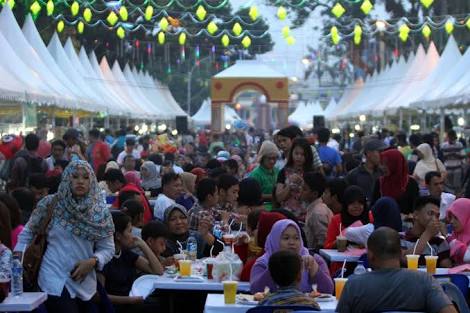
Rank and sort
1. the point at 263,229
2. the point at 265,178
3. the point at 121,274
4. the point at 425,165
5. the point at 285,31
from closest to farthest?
the point at 263,229 < the point at 121,274 < the point at 265,178 < the point at 425,165 < the point at 285,31

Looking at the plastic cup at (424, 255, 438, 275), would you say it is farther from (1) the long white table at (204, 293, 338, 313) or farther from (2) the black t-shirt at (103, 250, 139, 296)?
(2) the black t-shirt at (103, 250, 139, 296)

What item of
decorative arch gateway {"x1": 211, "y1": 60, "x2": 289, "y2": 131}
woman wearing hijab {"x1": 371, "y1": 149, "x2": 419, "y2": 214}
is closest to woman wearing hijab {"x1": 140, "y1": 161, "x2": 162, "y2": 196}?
woman wearing hijab {"x1": 371, "y1": 149, "x2": 419, "y2": 214}

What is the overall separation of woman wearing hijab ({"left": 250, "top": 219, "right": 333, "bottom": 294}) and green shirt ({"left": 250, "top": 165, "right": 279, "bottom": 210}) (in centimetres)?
539

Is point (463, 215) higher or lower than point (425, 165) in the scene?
higher

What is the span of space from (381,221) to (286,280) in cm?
307

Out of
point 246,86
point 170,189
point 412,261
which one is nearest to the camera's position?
point 412,261

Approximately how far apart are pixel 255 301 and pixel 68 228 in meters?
1.41

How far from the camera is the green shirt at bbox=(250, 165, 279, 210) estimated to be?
577 inches

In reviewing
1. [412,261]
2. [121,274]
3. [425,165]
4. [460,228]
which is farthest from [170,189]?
[425,165]

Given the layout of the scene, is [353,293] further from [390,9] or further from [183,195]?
[390,9]

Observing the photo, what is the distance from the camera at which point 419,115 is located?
159 feet

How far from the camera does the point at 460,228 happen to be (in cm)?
1041

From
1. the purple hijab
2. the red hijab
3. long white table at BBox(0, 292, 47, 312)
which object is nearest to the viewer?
long white table at BBox(0, 292, 47, 312)

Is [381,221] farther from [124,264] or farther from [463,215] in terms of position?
[124,264]
